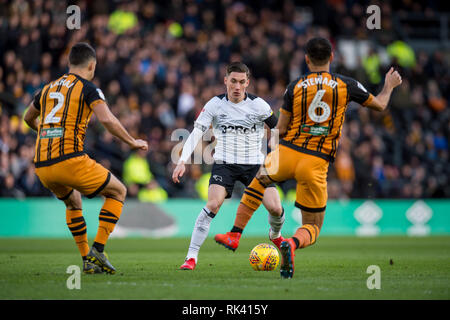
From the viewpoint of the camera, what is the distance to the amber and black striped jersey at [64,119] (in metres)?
8.02

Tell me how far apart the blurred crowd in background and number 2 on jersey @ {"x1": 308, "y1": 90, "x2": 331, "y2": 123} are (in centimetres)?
1176

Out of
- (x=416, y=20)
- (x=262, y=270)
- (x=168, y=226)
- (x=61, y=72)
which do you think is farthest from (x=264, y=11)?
(x=262, y=270)

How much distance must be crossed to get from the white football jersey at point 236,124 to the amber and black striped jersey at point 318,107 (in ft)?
6.02

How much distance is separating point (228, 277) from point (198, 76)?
1435cm

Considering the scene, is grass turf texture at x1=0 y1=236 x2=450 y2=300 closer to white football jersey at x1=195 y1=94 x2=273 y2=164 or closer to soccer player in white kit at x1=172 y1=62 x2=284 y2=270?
soccer player in white kit at x1=172 y1=62 x2=284 y2=270

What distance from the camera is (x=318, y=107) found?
25.9ft

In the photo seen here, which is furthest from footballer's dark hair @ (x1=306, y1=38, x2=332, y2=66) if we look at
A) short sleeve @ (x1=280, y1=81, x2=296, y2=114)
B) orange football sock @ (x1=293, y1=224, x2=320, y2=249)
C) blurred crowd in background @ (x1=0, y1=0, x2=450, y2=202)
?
blurred crowd in background @ (x1=0, y1=0, x2=450, y2=202)

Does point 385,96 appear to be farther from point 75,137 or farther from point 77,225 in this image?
point 77,225

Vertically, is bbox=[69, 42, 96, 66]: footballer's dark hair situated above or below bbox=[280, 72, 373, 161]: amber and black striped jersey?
above

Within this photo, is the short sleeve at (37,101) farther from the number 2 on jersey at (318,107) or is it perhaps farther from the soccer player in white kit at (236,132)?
the number 2 on jersey at (318,107)

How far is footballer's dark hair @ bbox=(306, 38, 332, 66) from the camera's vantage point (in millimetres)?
7880

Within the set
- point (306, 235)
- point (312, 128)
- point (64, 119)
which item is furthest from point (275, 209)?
point (64, 119)

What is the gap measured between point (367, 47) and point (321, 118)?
64.3 ft

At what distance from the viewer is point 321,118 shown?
792 centimetres
